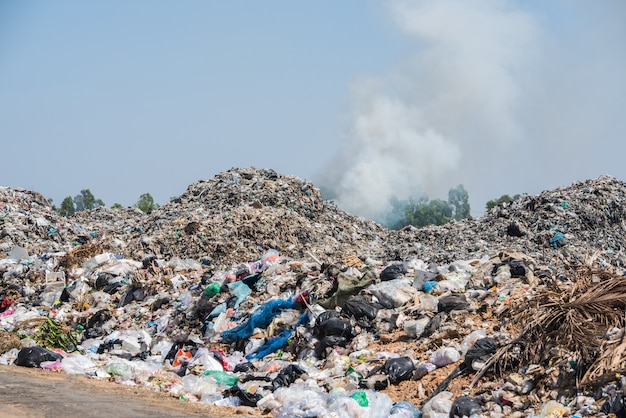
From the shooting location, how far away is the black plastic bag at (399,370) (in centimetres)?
638

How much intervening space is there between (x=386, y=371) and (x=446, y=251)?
8.66 meters

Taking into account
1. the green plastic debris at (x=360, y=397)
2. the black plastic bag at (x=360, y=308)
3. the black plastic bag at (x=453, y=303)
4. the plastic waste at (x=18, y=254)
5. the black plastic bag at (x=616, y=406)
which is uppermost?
the plastic waste at (x=18, y=254)

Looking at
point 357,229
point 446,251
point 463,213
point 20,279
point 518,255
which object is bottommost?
point 20,279

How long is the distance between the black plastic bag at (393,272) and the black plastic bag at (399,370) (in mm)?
2244

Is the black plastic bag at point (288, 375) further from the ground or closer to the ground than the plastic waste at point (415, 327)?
closer to the ground

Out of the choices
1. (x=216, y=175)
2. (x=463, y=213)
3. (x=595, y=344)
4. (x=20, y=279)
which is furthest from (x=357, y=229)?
(x=463, y=213)

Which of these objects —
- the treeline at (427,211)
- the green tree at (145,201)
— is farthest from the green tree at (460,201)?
the green tree at (145,201)

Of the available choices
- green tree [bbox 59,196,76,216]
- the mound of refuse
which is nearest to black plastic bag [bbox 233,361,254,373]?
the mound of refuse

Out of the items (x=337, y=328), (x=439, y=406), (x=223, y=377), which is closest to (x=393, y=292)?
(x=337, y=328)

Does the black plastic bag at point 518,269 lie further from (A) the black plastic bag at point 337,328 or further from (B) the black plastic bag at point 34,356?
A: (B) the black plastic bag at point 34,356

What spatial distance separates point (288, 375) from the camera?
22.3 feet

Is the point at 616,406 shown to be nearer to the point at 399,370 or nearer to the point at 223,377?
the point at 399,370

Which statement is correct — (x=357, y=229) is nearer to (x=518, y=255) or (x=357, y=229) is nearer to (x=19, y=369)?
(x=518, y=255)

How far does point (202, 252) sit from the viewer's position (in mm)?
13656
